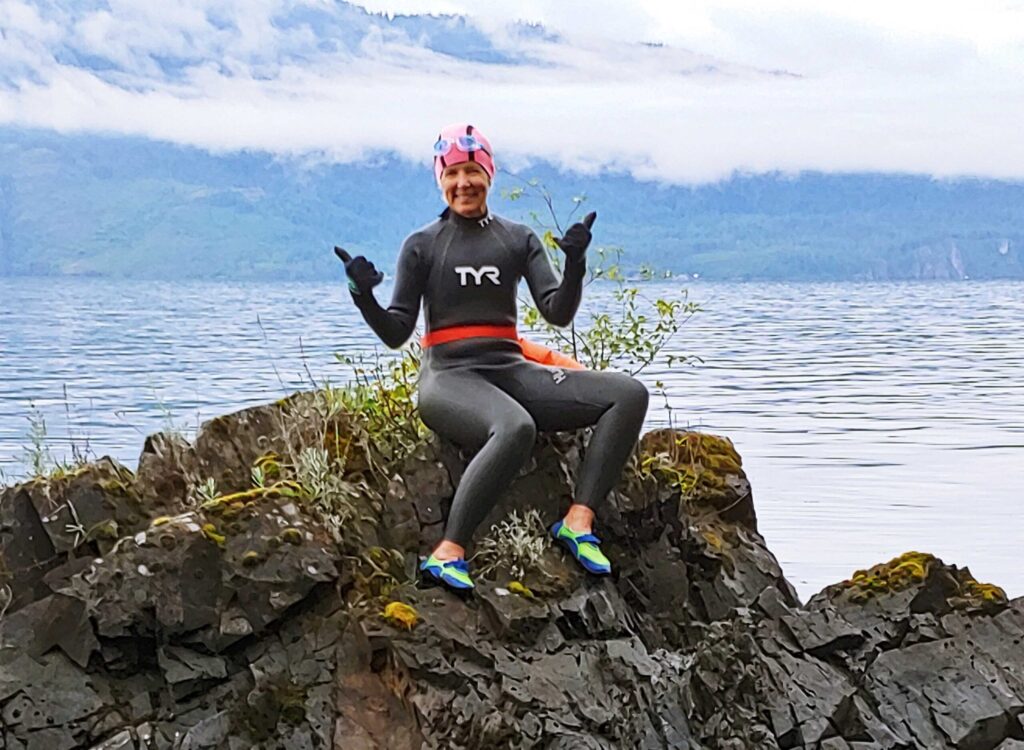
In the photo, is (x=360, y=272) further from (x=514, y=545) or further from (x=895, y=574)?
(x=895, y=574)

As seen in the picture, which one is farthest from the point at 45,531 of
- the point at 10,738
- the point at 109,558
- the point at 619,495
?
the point at 619,495

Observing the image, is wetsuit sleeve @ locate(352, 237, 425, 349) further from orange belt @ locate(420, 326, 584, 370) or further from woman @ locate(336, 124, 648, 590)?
orange belt @ locate(420, 326, 584, 370)

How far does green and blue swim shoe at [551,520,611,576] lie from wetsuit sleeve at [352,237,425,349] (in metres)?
1.17

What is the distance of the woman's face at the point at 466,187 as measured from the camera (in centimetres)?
711

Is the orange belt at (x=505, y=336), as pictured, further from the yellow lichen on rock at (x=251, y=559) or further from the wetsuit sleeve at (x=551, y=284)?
the yellow lichen on rock at (x=251, y=559)

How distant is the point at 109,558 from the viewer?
21.0 feet

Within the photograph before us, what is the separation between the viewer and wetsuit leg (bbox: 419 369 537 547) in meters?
6.70

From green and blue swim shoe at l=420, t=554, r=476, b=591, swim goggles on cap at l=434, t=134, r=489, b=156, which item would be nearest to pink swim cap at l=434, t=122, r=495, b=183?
swim goggles on cap at l=434, t=134, r=489, b=156

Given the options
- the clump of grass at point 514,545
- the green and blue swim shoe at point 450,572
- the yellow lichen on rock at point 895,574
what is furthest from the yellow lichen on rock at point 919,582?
the green and blue swim shoe at point 450,572

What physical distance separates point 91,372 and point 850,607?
23.9 ft

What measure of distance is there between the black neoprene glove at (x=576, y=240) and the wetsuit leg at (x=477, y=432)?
0.72m

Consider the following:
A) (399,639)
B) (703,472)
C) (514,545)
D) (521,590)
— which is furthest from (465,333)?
(703,472)

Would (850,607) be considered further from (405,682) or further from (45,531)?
(45,531)

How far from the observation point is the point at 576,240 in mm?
6672
